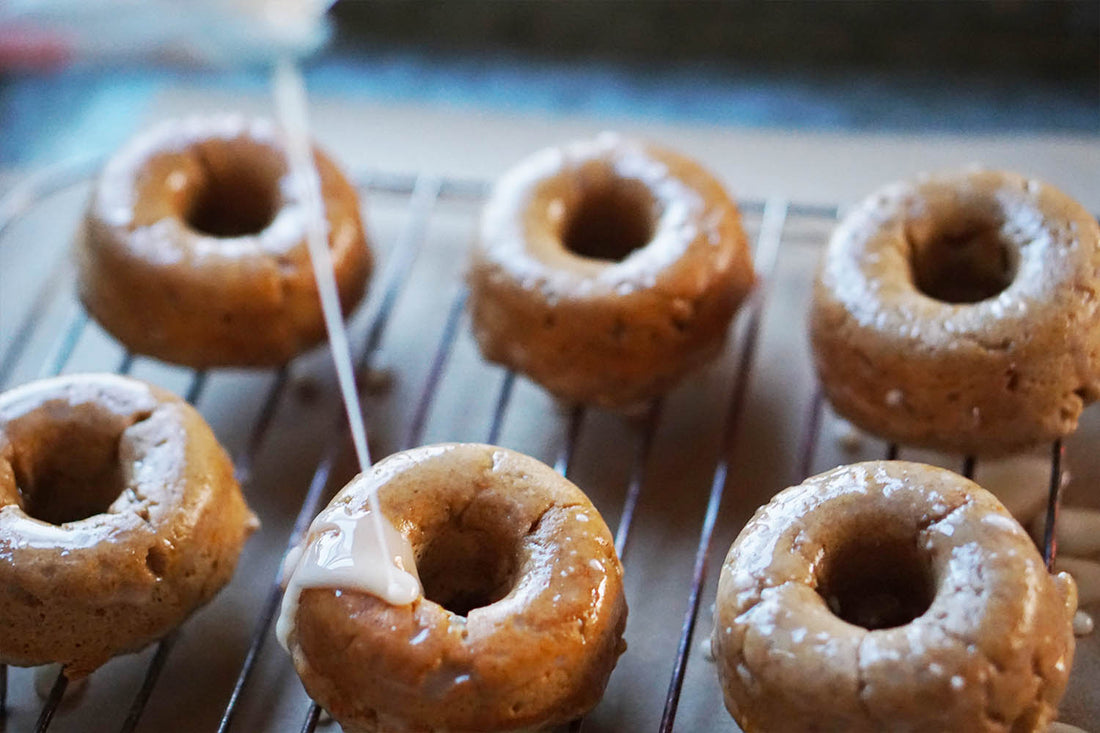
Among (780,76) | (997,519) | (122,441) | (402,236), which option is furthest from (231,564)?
Answer: (780,76)

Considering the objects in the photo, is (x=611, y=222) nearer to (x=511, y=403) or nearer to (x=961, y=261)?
(x=511, y=403)

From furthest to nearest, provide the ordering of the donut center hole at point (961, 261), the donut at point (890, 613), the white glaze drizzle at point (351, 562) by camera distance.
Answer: the donut center hole at point (961, 261)
the white glaze drizzle at point (351, 562)
the donut at point (890, 613)

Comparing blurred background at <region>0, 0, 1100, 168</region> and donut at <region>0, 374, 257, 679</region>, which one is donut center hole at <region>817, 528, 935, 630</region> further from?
blurred background at <region>0, 0, 1100, 168</region>

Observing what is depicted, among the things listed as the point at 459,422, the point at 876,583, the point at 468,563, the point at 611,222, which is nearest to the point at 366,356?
the point at 459,422

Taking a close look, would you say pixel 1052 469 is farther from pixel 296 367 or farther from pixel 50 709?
pixel 50 709

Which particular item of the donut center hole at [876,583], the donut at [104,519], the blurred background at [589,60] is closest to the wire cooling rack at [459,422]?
the donut at [104,519]

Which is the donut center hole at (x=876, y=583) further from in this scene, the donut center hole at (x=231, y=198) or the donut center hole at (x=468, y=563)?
the donut center hole at (x=231, y=198)
